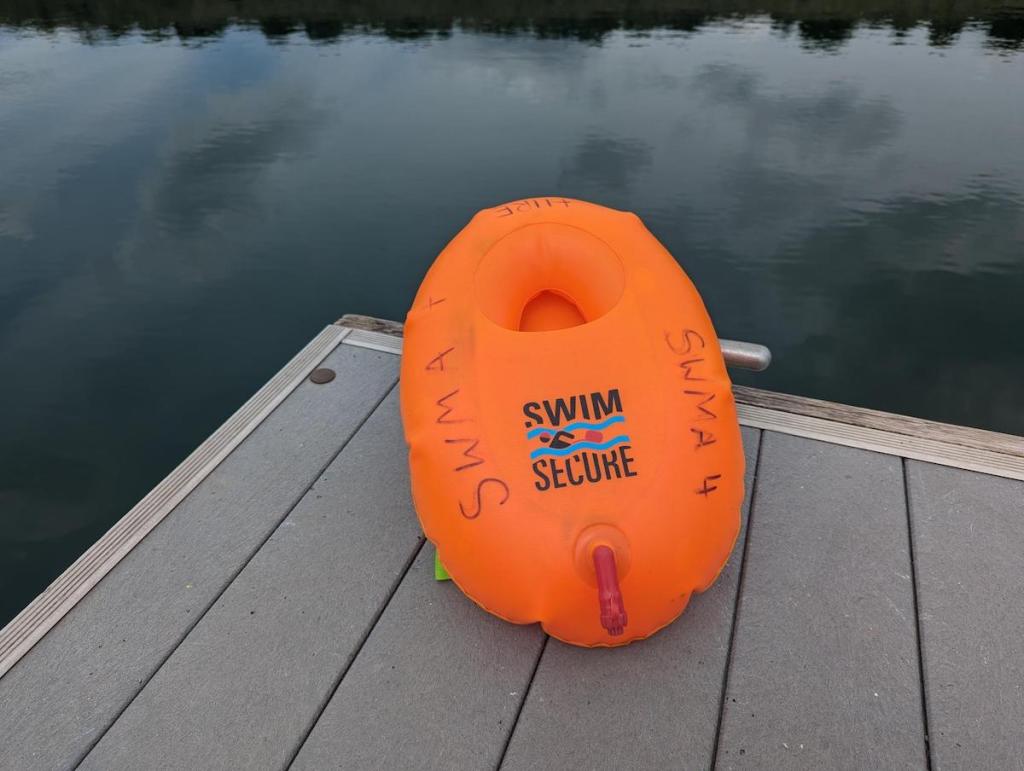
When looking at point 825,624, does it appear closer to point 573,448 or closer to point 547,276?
point 573,448

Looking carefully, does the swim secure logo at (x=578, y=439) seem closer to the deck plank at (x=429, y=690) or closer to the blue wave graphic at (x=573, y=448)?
the blue wave graphic at (x=573, y=448)

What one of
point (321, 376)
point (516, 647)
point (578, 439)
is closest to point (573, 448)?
point (578, 439)

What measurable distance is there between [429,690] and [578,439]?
0.82 metres

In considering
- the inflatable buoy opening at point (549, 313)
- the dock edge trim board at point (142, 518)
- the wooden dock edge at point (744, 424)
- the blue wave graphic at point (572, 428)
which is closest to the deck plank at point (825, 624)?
the wooden dock edge at point (744, 424)

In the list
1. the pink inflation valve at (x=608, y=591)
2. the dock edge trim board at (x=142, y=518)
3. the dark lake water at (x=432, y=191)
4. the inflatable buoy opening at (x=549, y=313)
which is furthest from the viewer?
the dark lake water at (x=432, y=191)

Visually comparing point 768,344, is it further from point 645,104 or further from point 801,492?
point 645,104

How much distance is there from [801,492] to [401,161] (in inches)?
199

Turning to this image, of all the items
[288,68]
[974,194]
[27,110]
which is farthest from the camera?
[288,68]

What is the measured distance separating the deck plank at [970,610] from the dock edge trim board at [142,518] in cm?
246

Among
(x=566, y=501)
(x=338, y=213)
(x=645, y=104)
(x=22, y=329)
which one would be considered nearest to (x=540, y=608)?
(x=566, y=501)

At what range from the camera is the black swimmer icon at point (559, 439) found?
200 cm

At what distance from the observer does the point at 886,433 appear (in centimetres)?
274

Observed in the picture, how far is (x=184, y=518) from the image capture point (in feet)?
8.43

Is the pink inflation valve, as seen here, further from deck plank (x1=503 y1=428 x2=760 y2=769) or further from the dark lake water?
the dark lake water
